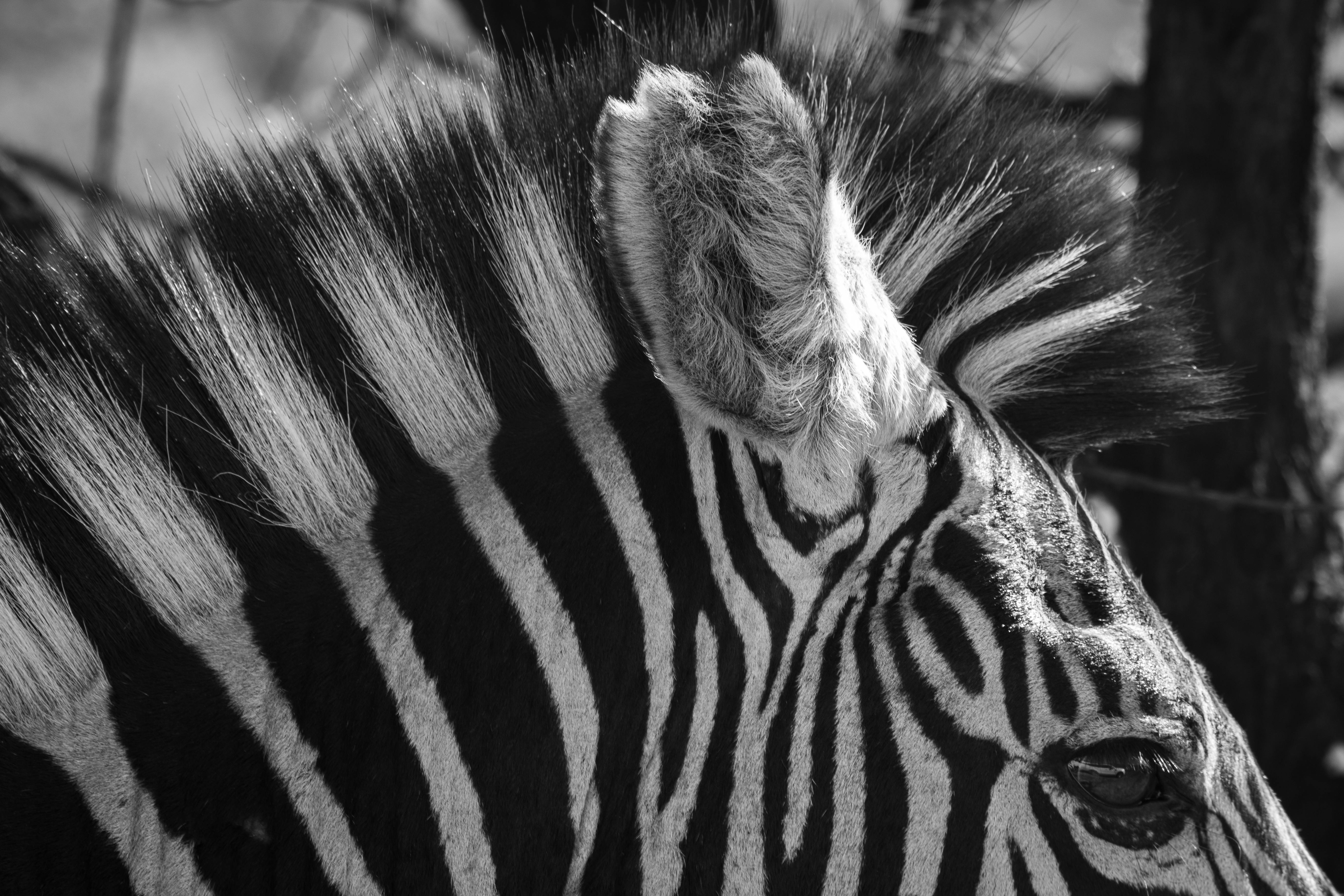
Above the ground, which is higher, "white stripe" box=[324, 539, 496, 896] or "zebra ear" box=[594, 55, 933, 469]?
"zebra ear" box=[594, 55, 933, 469]

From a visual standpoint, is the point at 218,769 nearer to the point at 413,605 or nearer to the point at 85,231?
the point at 413,605

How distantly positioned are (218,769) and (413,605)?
0.38 m

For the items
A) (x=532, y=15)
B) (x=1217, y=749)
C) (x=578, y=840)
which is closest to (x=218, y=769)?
(x=578, y=840)

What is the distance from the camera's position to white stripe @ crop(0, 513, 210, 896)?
1.77 meters

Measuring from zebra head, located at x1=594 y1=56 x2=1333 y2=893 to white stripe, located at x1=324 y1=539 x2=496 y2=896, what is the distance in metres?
0.41

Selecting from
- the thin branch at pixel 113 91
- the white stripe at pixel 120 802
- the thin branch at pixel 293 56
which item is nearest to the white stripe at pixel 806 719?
the white stripe at pixel 120 802

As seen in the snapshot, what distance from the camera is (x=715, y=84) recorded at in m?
1.84

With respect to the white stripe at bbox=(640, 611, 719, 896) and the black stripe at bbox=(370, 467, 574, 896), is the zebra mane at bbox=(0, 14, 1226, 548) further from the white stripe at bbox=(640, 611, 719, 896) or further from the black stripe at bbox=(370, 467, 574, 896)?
the white stripe at bbox=(640, 611, 719, 896)

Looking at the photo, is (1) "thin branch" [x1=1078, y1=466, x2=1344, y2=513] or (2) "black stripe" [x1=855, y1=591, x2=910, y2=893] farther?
(1) "thin branch" [x1=1078, y1=466, x2=1344, y2=513]

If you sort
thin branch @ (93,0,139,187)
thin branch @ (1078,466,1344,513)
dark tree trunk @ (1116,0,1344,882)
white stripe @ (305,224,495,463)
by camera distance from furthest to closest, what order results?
thin branch @ (93,0,139,187) → dark tree trunk @ (1116,0,1344,882) → thin branch @ (1078,466,1344,513) → white stripe @ (305,224,495,463)

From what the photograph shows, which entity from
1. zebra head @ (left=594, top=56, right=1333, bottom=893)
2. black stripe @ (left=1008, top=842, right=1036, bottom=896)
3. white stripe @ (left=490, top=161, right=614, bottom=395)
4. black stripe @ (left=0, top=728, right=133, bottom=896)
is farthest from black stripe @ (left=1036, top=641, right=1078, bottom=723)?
black stripe @ (left=0, top=728, right=133, bottom=896)

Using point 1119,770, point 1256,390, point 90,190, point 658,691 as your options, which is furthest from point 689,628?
point 1256,390

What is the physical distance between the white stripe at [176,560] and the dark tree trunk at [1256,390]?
292 centimetres

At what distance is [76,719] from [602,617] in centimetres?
82
